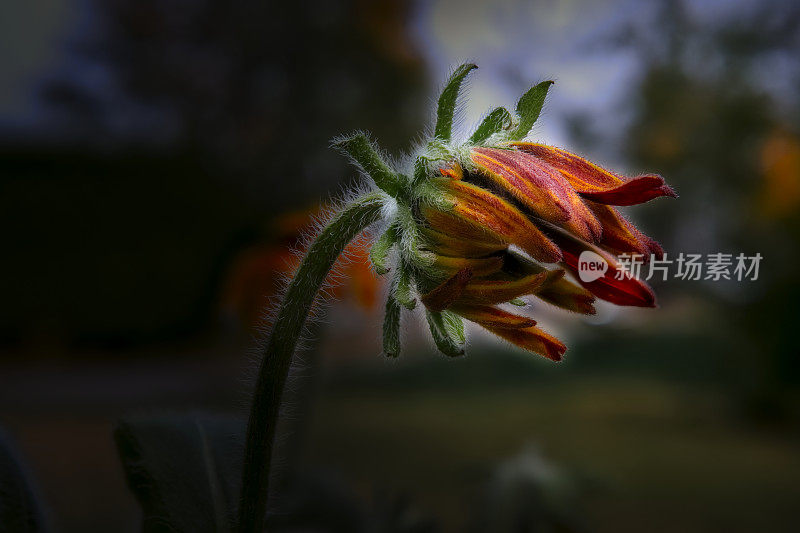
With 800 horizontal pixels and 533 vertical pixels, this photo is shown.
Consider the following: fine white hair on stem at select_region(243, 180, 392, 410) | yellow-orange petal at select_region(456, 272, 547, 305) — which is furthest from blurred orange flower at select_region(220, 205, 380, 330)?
yellow-orange petal at select_region(456, 272, 547, 305)

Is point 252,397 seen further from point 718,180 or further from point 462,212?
point 718,180

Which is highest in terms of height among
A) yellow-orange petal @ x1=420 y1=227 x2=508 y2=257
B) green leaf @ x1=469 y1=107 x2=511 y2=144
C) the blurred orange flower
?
the blurred orange flower

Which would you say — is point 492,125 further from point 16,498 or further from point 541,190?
point 16,498

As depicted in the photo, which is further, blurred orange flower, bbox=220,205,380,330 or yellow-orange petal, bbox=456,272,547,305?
blurred orange flower, bbox=220,205,380,330

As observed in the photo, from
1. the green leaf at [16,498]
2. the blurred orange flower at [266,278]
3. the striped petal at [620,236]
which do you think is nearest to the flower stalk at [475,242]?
the striped petal at [620,236]

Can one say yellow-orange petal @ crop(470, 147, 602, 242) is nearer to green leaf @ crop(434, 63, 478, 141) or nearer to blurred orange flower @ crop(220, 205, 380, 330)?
green leaf @ crop(434, 63, 478, 141)

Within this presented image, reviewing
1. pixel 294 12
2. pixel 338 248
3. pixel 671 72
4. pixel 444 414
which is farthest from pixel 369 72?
pixel 338 248

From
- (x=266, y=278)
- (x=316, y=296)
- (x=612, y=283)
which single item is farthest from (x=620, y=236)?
(x=266, y=278)
